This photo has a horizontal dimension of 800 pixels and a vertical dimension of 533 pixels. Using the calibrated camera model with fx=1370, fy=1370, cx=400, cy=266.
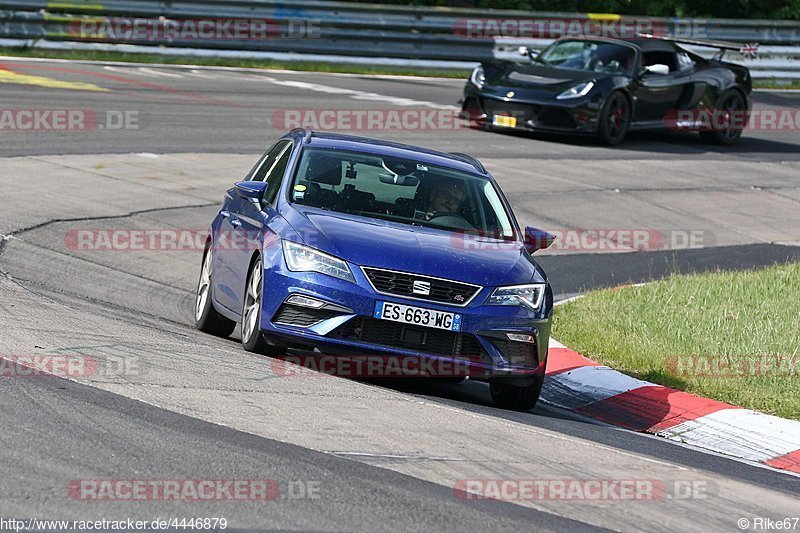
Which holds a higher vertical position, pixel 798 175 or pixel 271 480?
pixel 271 480

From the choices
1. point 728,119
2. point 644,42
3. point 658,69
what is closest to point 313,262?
point 658,69

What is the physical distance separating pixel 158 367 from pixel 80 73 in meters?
15.9

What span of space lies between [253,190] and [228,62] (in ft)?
57.6

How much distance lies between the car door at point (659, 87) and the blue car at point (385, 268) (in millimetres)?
12612

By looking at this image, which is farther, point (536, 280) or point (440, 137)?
point (440, 137)

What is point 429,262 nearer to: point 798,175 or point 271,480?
point 271,480

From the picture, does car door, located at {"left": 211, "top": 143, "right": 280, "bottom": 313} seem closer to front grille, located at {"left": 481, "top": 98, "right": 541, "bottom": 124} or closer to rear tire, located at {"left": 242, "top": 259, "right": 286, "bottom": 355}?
rear tire, located at {"left": 242, "top": 259, "right": 286, "bottom": 355}

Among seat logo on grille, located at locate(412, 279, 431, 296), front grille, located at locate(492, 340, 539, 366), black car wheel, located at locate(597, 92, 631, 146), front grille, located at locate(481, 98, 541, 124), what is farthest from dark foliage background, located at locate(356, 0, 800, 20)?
seat logo on grille, located at locate(412, 279, 431, 296)

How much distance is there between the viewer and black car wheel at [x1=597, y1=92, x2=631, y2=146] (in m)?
20.8

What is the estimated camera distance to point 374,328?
7.67 metres

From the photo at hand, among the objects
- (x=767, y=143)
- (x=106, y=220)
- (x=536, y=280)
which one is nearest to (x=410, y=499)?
(x=536, y=280)

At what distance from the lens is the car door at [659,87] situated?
69.8ft

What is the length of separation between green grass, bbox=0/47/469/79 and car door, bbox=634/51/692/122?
685 cm

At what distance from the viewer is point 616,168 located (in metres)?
19.4
